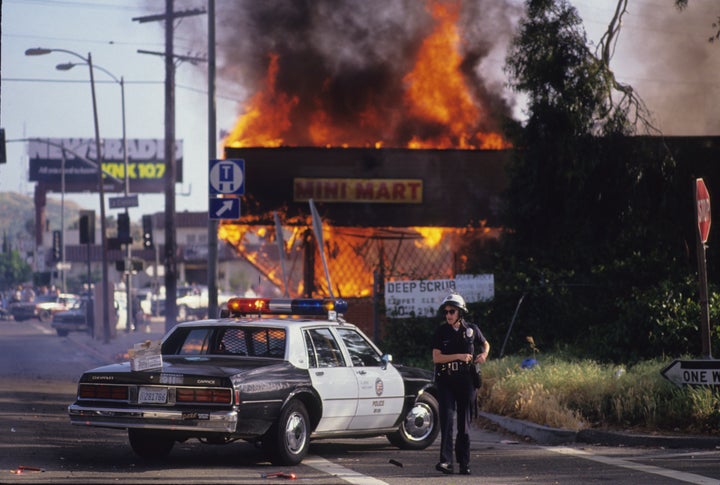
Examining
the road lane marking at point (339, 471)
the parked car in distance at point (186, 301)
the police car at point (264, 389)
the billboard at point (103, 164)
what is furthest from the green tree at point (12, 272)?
the road lane marking at point (339, 471)

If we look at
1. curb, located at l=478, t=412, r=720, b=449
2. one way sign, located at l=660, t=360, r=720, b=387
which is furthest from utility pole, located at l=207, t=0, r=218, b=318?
one way sign, located at l=660, t=360, r=720, b=387

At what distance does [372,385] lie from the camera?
42.1ft

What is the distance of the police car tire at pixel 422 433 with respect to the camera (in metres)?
13.5

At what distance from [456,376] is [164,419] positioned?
2.69 m

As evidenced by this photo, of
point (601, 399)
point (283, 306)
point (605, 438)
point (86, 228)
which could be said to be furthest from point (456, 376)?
point (86, 228)

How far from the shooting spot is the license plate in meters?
Result: 11.2

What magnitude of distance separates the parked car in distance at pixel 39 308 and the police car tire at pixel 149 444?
56.9 m

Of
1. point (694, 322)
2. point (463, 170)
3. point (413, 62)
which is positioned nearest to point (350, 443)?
point (694, 322)

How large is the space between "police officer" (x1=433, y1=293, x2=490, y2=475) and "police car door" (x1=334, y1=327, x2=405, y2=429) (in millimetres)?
1224

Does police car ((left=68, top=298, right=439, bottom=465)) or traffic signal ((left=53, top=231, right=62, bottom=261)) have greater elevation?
traffic signal ((left=53, top=231, right=62, bottom=261))

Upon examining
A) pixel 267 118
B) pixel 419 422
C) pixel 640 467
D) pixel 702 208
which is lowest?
pixel 640 467

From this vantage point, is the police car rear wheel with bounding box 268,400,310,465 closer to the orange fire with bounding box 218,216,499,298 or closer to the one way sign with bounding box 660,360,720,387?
the one way sign with bounding box 660,360,720,387

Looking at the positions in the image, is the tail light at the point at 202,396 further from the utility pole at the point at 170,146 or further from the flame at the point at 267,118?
the utility pole at the point at 170,146

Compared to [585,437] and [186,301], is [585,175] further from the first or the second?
[186,301]
